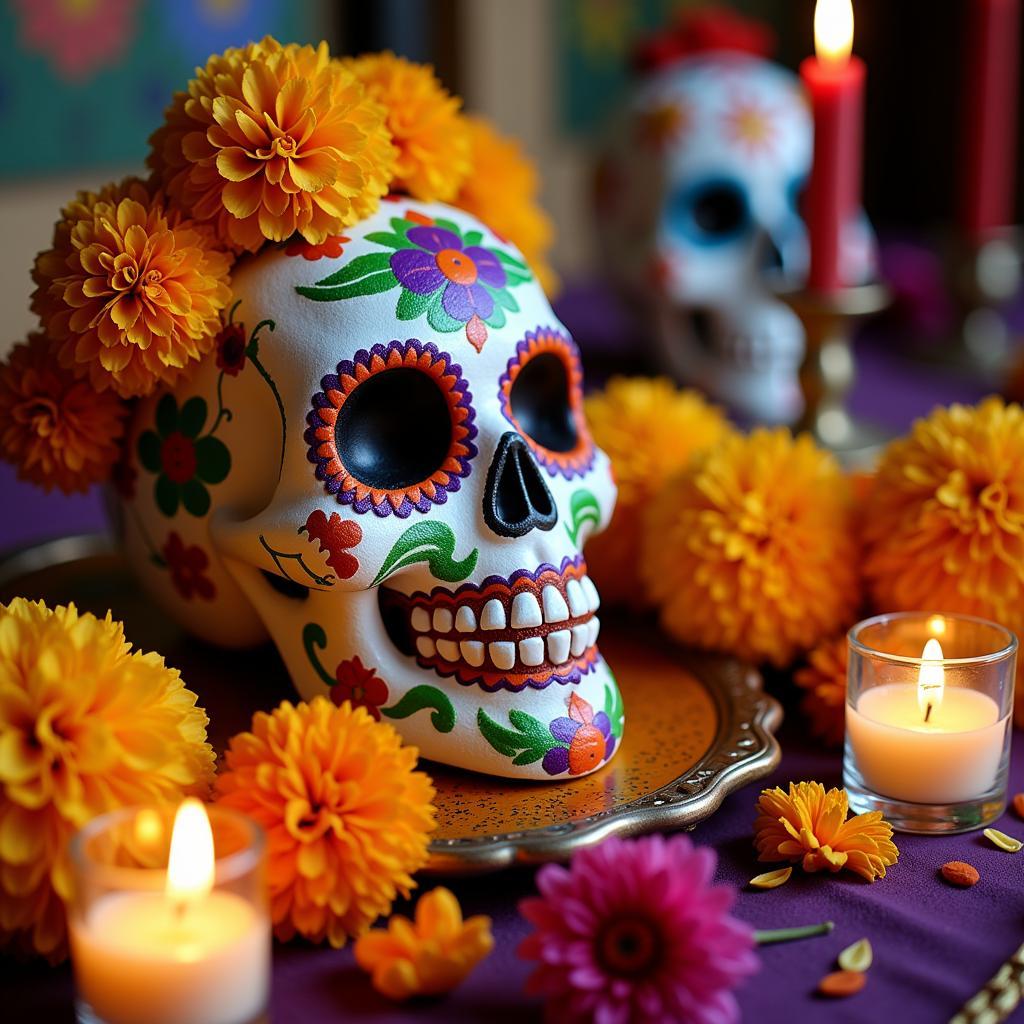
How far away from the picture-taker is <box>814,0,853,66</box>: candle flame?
107cm

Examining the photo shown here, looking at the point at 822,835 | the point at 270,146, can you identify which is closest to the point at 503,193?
the point at 270,146

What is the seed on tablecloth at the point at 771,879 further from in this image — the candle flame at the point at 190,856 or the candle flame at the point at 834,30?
the candle flame at the point at 834,30

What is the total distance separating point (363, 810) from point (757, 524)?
12.8 inches

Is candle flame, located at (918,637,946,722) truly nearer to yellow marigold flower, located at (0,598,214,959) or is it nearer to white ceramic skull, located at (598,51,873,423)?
yellow marigold flower, located at (0,598,214,959)

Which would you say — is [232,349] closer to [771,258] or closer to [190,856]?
[190,856]

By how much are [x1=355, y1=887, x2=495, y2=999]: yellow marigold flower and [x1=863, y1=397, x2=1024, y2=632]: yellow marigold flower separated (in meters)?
0.36

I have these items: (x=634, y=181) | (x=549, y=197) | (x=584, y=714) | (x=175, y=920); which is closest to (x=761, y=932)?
(x=584, y=714)

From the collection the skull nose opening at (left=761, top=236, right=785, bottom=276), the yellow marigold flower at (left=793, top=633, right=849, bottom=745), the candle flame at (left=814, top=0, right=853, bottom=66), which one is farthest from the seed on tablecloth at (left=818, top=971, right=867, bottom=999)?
the skull nose opening at (left=761, top=236, right=785, bottom=276)

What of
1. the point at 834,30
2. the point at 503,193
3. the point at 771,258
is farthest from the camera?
the point at 771,258

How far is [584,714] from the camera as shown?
28.8 inches

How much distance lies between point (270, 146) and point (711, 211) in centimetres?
70

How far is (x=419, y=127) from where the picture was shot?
79 centimetres

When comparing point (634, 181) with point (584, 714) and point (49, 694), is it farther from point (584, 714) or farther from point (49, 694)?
point (49, 694)

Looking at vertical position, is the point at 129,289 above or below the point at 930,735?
above
